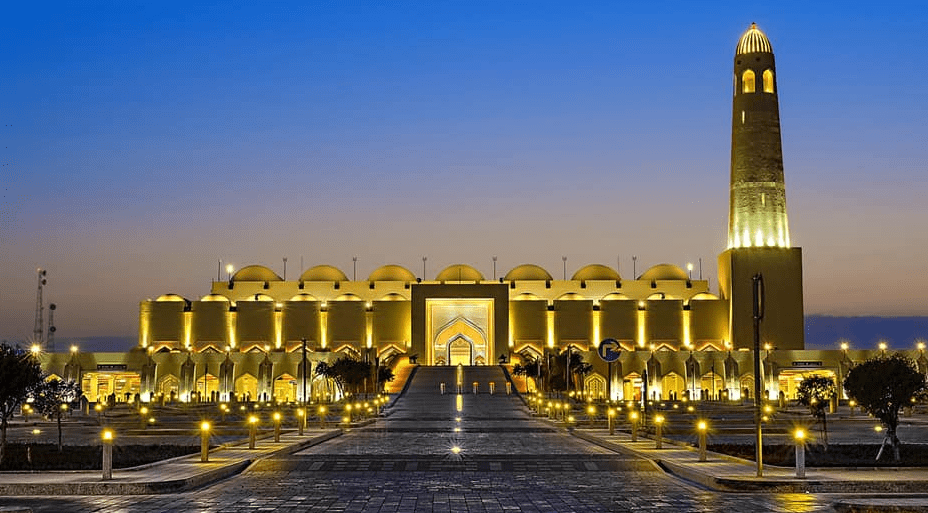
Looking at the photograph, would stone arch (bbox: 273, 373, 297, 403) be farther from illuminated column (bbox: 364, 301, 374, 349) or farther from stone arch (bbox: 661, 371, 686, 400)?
stone arch (bbox: 661, 371, 686, 400)

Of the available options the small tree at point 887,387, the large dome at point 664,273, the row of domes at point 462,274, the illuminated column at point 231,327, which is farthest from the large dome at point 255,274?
the small tree at point 887,387

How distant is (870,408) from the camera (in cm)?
1717

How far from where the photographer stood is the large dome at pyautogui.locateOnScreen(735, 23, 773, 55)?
→ 6219 cm

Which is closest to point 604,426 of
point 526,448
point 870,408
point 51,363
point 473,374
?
point 526,448

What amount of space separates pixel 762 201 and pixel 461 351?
23.5 meters

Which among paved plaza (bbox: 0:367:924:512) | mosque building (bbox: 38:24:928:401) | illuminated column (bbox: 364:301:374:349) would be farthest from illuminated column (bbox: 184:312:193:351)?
→ paved plaza (bbox: 0:367:924:512)

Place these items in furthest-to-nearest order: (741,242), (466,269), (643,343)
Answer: (466,269)
(643,343)
(741,242)

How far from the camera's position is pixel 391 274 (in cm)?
8169

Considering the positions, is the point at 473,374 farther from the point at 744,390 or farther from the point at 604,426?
the point at 604,426

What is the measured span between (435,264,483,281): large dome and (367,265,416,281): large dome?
2.37 metres

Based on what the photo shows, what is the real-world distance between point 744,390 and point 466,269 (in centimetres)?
2681

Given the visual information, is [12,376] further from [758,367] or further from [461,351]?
[461,351]

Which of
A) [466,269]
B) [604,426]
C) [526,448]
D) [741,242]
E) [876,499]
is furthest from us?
[466,269]

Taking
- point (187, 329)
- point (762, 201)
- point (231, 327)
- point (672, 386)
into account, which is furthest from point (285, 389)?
point (762, 201)
